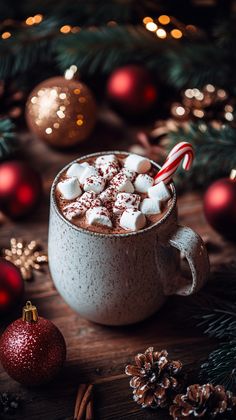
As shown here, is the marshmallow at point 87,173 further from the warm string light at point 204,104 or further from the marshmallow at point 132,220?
the warm string light at point 204,104

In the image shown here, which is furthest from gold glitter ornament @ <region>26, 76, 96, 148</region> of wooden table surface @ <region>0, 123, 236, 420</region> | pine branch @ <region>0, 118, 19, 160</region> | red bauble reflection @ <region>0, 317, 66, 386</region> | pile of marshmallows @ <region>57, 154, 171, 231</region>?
red bauble reflection @ <region>0, 317, 66, 386</region>

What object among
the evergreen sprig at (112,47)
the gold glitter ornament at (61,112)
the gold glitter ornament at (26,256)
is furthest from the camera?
the evergreen sprig at (112,47)

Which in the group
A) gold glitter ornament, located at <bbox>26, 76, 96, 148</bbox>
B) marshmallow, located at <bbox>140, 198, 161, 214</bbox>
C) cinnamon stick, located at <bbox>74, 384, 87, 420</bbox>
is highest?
marshmallow, located at <bbox>140, 198, 161, 214</bbox>

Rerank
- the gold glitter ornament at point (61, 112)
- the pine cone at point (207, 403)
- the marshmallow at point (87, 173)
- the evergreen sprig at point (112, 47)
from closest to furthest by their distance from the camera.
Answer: the pine cone at point (207, 403) → the marshmallow at point (87, 173) → the gold glitter ornament at point (61, 112) → the evergreen sprig at point (112, 47)

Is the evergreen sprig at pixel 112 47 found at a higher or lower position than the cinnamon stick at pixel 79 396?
higher

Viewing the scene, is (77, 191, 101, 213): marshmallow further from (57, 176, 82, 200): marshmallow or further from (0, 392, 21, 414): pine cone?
(0, 392, 21, 414): pine cone

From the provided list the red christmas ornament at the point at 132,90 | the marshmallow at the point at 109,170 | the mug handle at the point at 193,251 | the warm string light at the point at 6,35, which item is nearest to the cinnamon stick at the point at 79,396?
the mug handle at the point at 193,251

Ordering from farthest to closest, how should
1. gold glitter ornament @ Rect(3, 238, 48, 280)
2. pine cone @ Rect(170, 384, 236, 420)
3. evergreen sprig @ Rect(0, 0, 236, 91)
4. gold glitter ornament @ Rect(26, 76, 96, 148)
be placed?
evergreen sprig @ Rect(0, 0, 236, 91)
gold glitter ornament @ Rect(26, 76, 96, 148)
gold glitter ornament @ Rect(3, 238, 48, 280)
pine cone @ Rect(170, 384, 236, 420)
